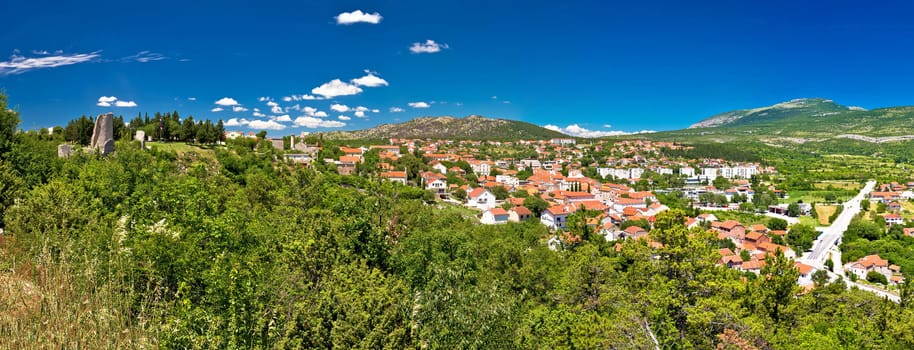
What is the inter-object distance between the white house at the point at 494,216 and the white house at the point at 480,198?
261 inches

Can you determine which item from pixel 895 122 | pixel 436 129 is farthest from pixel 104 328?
pixel 895 122

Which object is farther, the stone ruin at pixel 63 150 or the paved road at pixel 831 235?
the paved road at pixel 831 235

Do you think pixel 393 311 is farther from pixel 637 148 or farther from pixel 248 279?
pixel 637 148

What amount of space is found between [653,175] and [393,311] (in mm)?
111715

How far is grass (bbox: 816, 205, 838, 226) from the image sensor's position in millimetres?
65188

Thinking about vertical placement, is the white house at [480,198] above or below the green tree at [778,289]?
below

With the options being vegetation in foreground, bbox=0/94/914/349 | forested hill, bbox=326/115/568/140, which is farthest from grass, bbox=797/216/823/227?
forested hill, bbox=326/115/568/140

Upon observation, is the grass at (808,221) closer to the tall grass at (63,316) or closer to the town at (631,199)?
the town at (631,199)

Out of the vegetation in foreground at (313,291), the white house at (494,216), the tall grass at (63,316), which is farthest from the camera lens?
the white house at (494,216)

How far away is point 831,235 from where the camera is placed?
58.5 metres

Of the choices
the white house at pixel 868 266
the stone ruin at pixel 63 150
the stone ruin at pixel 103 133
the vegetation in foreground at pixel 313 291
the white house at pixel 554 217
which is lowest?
the white house at pixel 868 266

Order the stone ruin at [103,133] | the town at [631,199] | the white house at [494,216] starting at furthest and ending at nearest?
1. the white house at [494,216]
2. the town at [631,199]
3. the stone ruin at [103,133]

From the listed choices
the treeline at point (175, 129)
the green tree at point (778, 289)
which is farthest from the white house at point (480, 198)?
the green tree at point (778, 289)

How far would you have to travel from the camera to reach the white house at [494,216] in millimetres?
52719
